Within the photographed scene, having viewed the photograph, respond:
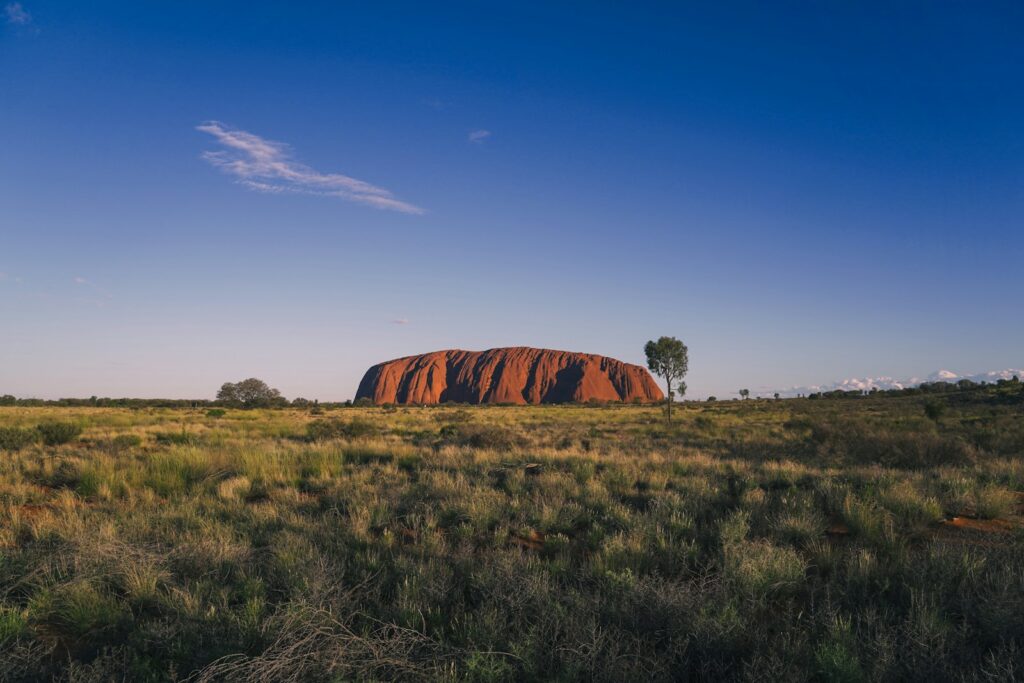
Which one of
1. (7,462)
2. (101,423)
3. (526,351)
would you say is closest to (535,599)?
(7,462)

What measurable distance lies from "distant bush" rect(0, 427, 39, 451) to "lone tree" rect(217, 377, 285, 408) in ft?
216

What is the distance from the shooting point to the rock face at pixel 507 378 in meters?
159

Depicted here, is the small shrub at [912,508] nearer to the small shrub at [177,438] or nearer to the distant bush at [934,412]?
the small shrub at [177,438]

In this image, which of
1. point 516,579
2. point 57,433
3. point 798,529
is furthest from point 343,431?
point 798,529

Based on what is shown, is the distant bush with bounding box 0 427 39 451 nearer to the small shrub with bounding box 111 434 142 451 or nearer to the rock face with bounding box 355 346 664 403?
the small shrub with bounding box 111 434 142 451

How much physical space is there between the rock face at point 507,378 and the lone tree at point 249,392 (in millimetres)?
70083

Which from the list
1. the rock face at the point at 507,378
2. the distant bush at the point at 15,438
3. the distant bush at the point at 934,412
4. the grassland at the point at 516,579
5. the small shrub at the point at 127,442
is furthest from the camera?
the rock face at the point at 507,378

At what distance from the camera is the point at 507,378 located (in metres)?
162

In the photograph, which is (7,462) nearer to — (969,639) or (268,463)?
(268,463)

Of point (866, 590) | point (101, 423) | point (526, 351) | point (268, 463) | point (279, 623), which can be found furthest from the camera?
point (526, 351)

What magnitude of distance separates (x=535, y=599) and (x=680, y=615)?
1108 mm

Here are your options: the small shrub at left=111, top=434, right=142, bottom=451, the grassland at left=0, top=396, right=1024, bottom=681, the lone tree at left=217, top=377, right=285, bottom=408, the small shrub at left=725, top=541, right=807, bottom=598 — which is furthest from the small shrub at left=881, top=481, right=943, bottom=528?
the lone tree at left=217, top=377, right=285, bottom=408

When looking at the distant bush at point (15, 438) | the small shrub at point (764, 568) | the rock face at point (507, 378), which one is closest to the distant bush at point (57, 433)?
the distant bush at point (15, 438)

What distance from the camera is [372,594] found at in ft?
14.7
